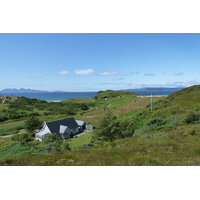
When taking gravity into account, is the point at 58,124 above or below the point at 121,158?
below

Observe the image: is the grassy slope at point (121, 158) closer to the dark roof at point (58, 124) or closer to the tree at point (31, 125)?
the dark roof at point (58, 124)

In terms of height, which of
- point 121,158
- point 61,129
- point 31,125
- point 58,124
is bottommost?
point 61,129

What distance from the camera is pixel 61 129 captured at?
1725 inches

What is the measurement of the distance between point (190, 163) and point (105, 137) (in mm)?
19347

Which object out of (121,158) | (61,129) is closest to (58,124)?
(61,129)

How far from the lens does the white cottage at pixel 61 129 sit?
4084 cm

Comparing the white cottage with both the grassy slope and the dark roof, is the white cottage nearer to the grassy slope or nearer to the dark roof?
the dark roof

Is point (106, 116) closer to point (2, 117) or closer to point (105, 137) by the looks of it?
point (105, 137)

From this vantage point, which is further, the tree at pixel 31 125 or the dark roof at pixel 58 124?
the tree at pixel 31 125

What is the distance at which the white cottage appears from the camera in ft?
134

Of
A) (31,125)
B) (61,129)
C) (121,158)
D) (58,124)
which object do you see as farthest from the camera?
(31,125)

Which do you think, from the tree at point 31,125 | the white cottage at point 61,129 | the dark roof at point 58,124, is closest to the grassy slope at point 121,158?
the white cottage at point 61,129

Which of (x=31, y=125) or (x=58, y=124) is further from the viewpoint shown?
(x=31, y=125)

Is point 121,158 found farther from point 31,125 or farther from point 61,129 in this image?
point 31,125
